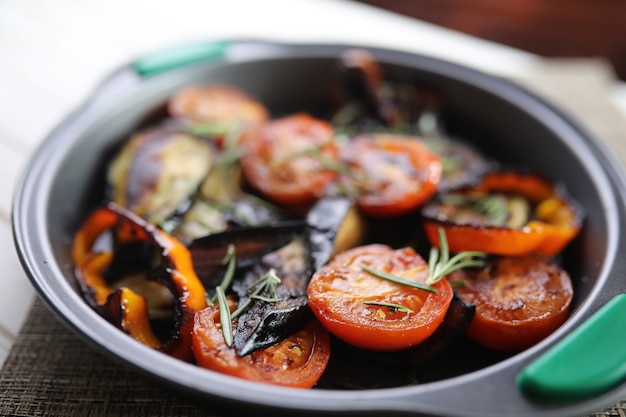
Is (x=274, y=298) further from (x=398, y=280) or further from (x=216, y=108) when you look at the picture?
(x=216, y=108)

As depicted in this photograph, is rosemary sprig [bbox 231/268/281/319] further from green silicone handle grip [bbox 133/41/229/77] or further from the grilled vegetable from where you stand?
green silicone handle grip [bbox 133/41/229/77]

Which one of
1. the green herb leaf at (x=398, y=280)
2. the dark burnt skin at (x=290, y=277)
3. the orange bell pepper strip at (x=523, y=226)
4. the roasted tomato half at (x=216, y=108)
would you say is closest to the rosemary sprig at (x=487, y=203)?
the orange bell pepper strip at (x=523, y=226)

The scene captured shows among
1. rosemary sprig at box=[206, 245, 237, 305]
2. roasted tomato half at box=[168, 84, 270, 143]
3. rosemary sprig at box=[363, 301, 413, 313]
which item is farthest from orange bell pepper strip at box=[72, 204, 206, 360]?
roasted tomato half at box=[168, 84, 270, 143]

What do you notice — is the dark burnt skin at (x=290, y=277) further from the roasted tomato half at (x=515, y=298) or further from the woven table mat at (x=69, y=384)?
the roasted tomato half at (x=515, y=298)

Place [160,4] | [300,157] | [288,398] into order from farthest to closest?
1. [160,4]
2. [300,157]
3. [288,398]

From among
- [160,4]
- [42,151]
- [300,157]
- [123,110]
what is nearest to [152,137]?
[123,110]

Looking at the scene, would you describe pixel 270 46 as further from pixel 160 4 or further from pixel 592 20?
pixel 592 20
